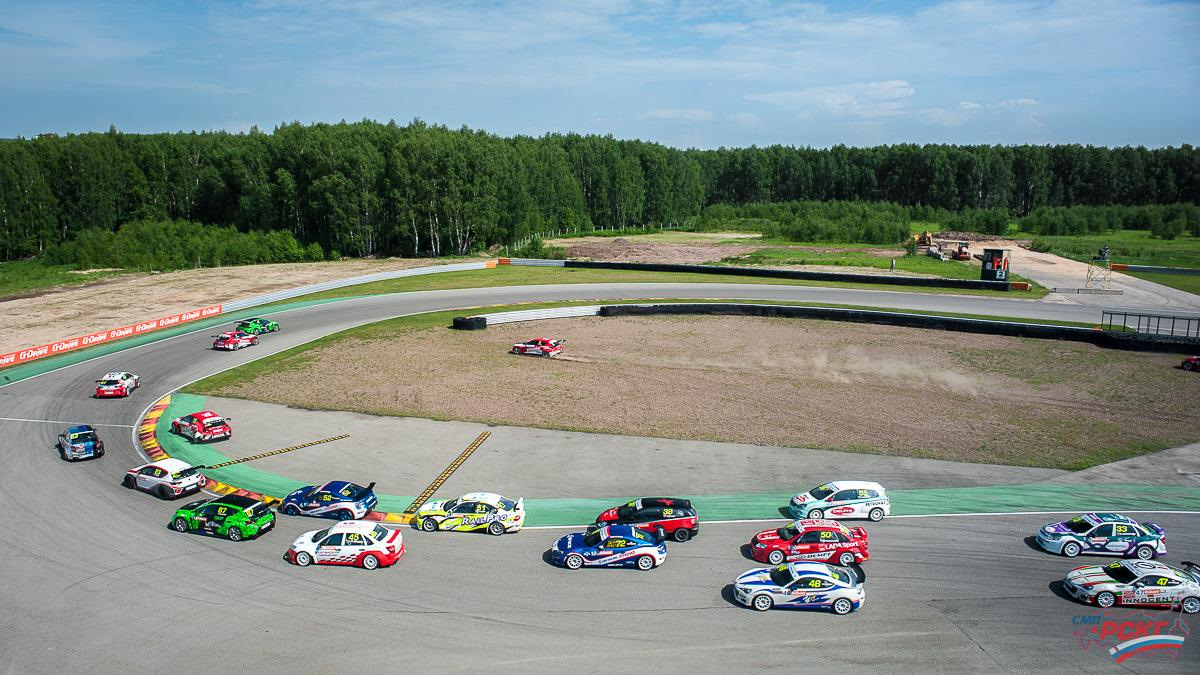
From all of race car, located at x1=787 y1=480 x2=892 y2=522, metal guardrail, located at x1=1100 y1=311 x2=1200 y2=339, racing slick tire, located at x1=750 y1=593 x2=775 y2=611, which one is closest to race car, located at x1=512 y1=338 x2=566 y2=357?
race car, located at x1=787 y1=480 x2=892 y2=522

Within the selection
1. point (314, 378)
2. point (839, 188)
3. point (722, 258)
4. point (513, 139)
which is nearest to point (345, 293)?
point (314, 378)

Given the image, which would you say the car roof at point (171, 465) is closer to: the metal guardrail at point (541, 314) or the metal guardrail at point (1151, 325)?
the metal guardrail at point (541, 314)

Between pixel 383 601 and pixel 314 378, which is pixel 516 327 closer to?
pixel 314 378

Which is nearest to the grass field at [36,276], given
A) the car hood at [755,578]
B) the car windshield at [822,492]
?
the car windshield at [822,492]

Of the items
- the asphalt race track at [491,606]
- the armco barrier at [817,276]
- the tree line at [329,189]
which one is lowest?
the asphalt race track at [491,606]

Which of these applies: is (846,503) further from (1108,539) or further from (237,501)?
(237,501)

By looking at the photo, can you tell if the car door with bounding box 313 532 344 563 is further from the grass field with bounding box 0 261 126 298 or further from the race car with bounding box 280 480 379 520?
the grass field with bounding box 0 261 126 298
